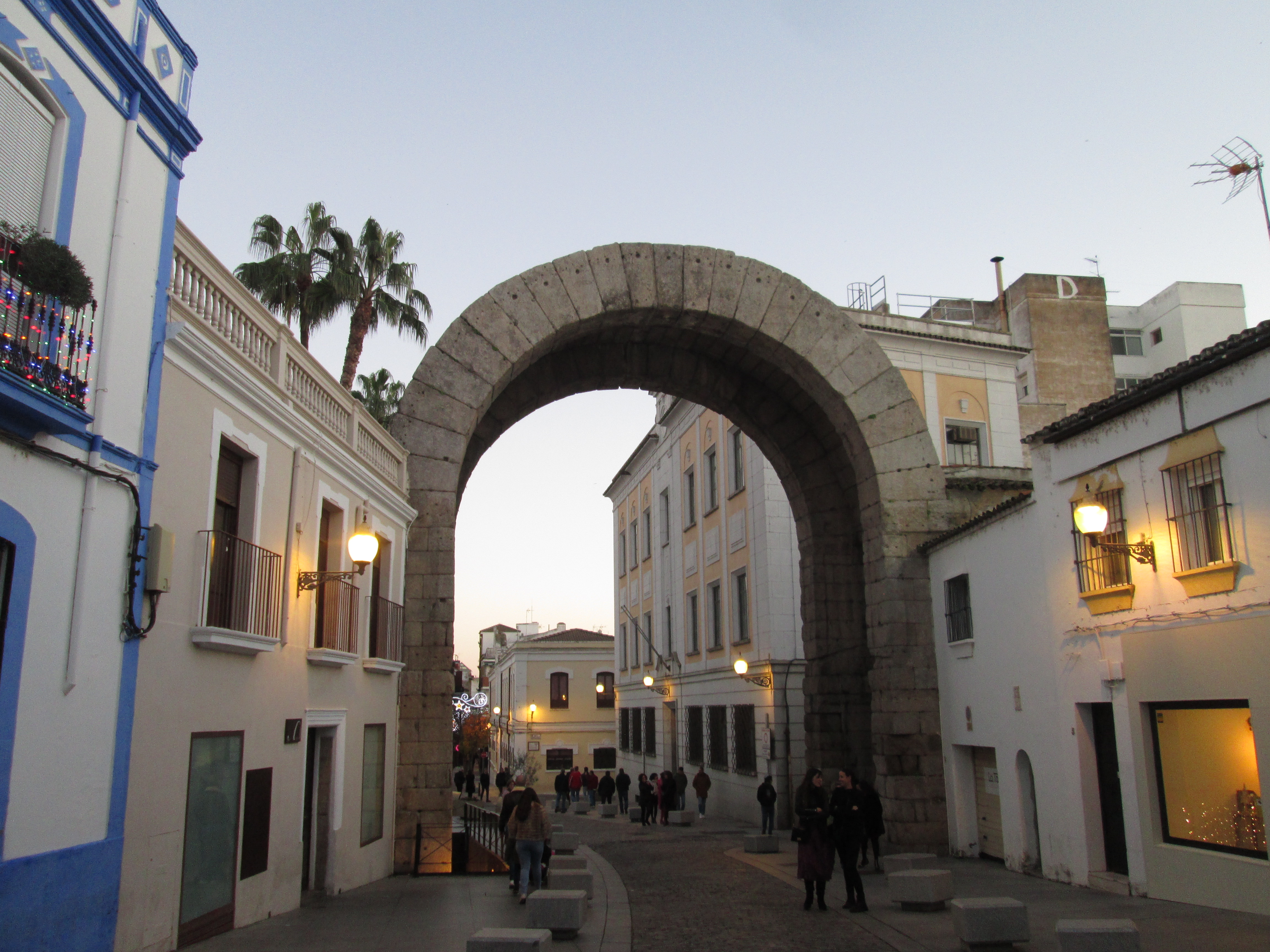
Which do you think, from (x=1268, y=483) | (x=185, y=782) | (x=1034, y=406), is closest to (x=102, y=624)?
(x=185, y=782)

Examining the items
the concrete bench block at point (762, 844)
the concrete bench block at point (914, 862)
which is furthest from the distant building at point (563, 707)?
the concrete bench block at point (914, 862)

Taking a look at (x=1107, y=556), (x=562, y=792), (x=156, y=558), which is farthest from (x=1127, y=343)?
(x=156, y=558)

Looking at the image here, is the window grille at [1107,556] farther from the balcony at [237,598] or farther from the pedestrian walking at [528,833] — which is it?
the balcony at [237,598]

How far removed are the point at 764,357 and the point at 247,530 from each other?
10.5m

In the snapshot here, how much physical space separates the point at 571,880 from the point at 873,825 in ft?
15.4

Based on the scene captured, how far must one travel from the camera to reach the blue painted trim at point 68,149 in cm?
629

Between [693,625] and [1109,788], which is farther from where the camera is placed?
[693,625]

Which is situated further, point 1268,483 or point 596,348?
point 596,348

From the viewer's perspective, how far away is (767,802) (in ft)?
60.7

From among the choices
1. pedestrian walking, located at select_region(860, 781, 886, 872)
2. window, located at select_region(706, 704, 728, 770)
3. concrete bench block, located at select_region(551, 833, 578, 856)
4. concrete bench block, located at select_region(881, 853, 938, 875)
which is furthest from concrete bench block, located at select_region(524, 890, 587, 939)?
window, located at select_region(706, 704, 728, 770)

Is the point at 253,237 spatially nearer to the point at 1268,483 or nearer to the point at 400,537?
the point at 400,537

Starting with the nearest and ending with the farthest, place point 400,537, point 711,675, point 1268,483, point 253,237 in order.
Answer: point 1268,483 < point 400,537 < point 253,237 < point 711,675

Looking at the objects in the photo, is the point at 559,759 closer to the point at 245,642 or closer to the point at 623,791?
the point at 623,791

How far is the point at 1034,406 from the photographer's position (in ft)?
105
